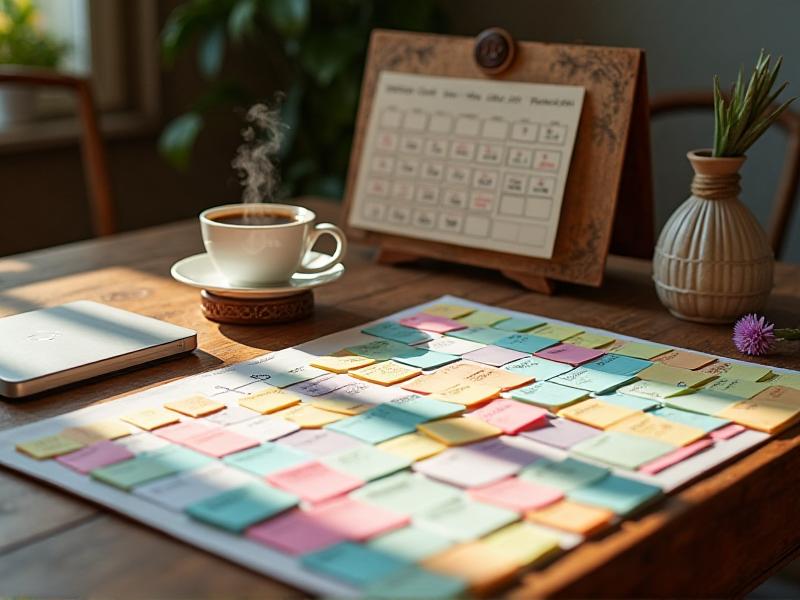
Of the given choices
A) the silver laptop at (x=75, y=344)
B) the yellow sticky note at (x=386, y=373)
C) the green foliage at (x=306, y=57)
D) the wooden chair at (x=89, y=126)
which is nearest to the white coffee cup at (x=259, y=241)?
the silver laptop at (x=75, y=344)

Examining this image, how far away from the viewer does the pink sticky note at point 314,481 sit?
71 cm

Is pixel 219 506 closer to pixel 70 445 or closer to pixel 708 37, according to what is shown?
pixel 70 445

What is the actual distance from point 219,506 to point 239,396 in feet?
0.72

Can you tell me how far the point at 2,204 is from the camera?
8.46 ft

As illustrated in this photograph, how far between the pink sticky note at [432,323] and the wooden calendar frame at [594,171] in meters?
0.19

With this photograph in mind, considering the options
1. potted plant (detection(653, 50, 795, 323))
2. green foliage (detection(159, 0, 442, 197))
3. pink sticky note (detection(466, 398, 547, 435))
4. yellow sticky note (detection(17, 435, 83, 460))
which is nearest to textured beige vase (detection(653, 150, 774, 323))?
potted plant (detection(653, 50, 795, 323))

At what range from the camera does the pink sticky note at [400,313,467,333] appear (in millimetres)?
1104

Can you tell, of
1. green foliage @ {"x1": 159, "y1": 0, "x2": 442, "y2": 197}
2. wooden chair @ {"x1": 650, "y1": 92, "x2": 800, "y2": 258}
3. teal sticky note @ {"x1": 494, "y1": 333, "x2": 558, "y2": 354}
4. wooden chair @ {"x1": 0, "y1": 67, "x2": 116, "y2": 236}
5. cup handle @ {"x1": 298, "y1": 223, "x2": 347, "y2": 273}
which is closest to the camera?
teal sticky note @ {"x1": 494, "y1": 333, "x2": 558, "y2": 354}

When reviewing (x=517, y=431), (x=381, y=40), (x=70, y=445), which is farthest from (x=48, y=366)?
(x=381, y=40)

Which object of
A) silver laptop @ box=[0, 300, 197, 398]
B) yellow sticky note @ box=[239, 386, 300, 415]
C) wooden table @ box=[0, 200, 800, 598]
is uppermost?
silver laptop @ box=[0, 300, 197, 398]

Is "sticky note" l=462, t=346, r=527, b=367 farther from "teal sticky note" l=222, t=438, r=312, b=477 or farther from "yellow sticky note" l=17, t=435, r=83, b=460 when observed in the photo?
"yellow sticky note" l=17, t=435, r=83, b=460

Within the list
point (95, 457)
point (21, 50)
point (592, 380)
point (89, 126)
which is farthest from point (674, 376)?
point (21, 50)

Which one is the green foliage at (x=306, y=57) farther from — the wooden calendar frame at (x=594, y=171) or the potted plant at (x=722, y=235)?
the potted plant at (x=722, y=235)

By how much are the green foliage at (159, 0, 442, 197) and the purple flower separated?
158cm
